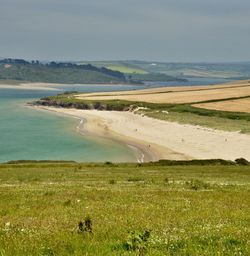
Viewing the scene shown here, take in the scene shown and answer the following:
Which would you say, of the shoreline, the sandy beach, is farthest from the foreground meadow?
the sandy beach

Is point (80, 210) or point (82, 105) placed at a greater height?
point (80, 210)

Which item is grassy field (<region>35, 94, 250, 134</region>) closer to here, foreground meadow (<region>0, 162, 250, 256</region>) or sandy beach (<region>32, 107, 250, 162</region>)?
sandy beach (<region>32, 107, 250, 162</region>)

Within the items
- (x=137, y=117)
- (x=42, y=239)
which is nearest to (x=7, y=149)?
(x=137, y=117)

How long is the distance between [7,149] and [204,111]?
70.5 m

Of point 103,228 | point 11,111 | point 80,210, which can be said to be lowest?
point 11,111

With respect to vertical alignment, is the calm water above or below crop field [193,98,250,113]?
below

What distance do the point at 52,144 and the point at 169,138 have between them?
26166mm

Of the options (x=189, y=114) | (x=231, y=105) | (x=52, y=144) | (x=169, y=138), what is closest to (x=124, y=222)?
(x=52, y=144)

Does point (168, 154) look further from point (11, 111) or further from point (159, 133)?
point (11, 111)

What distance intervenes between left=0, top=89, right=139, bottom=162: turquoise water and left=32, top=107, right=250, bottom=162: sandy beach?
4699mm

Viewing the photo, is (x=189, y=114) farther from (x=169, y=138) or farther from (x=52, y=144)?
(x=52, y=144)

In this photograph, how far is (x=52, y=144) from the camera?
102 metres

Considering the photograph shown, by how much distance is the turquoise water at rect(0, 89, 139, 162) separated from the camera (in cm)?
8625

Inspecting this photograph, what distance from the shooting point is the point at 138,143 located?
10094 centimetres
